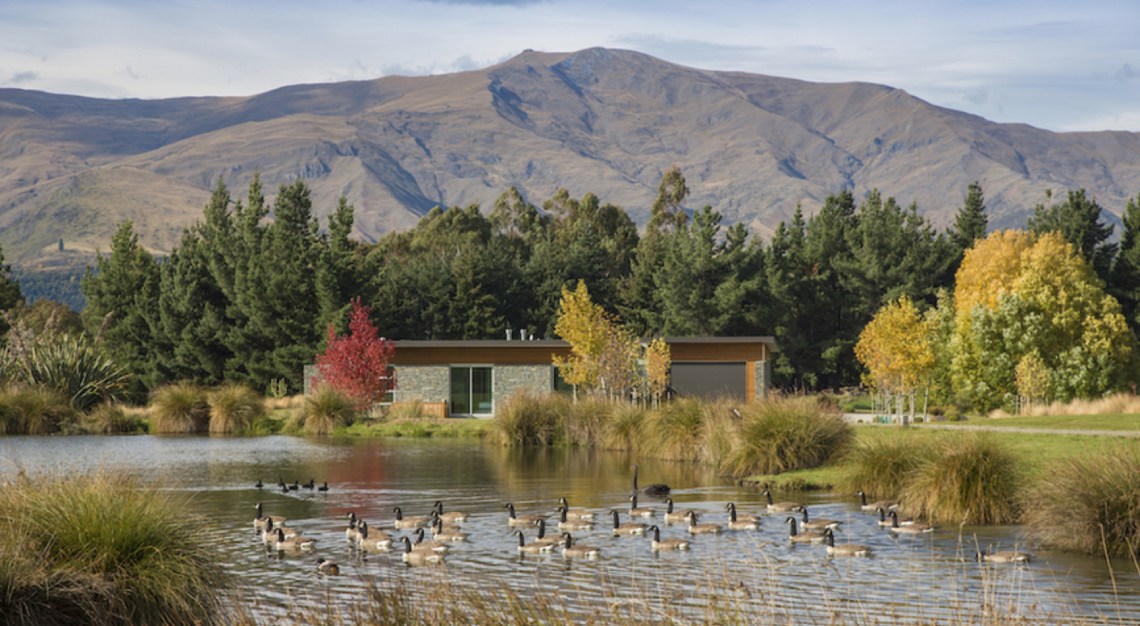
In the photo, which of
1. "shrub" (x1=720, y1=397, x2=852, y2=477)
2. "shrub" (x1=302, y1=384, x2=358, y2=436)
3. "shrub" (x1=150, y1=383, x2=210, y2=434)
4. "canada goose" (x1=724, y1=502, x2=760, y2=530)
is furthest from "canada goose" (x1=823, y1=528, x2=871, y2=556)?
"shrub" (x1=150, y1=383, x2=210, y2=434)

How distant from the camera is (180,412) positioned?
158 ft

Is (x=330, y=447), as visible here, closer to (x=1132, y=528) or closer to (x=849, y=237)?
(x=1132, y=528)

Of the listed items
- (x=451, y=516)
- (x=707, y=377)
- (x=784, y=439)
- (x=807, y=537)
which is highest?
(x=784, y=439)

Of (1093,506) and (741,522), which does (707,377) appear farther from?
(1093,506)

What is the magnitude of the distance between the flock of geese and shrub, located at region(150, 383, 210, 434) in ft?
85.0

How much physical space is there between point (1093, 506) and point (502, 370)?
40.7 metres

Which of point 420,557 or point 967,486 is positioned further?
point 967,486

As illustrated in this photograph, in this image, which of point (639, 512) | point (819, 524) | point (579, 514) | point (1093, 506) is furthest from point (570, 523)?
point (1093, 506)

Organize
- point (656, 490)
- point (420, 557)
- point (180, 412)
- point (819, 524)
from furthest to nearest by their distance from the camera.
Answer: point (180, 412) < point (656, 490) < point (819, 524) < point (420, 557)

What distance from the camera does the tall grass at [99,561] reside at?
11742 mm

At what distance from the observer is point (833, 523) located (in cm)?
2125

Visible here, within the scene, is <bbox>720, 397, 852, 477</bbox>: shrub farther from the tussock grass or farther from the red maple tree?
the red maple tree

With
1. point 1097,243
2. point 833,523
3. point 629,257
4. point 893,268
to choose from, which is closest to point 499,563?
point 833,523

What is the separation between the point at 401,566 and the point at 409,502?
25.9ft
